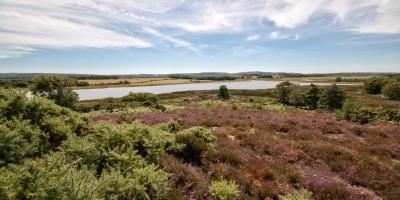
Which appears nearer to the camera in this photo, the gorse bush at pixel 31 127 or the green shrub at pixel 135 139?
the gorse bush at pixel 31 127

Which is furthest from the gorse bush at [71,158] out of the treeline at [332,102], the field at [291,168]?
the treeline at [332,102]

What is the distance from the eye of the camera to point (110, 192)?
16.9 feet

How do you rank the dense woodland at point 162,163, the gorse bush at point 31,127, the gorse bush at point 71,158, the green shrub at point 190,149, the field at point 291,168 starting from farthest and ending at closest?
the green shrub at point 190,149, the field at point 291,168, the gorse bush at point 31,127, the dense woodland at point 162,163, the gorse bush at point 71,158

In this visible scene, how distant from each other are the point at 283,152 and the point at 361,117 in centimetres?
1589

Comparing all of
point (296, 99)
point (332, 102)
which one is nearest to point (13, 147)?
point (332, 102)

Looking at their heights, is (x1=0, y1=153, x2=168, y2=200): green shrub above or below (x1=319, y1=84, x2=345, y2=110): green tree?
above

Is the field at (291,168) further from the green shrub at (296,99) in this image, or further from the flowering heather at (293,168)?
the green shrub at (296,99)

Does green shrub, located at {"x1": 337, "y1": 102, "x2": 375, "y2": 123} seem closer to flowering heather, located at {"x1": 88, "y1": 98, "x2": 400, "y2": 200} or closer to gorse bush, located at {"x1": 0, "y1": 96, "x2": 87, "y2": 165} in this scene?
flowering heather, located at {"x1": 88, "y1": 98, "x2": 400, "y2": 200}

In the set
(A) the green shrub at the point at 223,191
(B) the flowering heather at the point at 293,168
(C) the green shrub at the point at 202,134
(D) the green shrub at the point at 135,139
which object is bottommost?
(B) the flowering heather at the point at 293,168

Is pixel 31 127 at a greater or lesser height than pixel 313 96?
greater

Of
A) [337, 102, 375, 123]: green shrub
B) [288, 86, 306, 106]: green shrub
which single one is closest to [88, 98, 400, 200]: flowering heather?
[337, 102, 375, 123]: green shrub

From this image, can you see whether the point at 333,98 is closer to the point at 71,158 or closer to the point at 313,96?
the point at 313,96

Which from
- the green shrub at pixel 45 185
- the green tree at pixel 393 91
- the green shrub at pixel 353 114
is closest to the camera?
the green shrub at pixel 45 185

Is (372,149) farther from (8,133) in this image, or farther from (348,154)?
(8,133)
